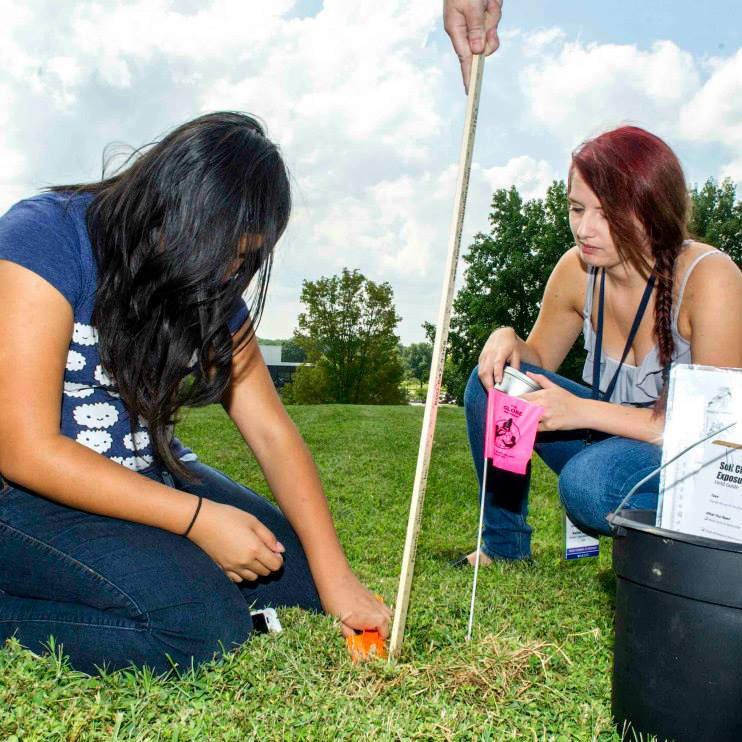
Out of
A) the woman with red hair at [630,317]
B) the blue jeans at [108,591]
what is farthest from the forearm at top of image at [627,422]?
the blue jeans at [108,591]

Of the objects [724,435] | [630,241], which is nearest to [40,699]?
[724,435]

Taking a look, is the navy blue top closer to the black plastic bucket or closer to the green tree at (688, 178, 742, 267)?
the black plastic bucket

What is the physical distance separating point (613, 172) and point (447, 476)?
10.7 ft

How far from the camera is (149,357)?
5.61ft

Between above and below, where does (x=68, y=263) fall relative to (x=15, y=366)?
above

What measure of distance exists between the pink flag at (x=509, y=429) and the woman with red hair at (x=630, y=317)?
162 millimetres

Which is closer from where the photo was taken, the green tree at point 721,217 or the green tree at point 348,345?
the green tree at point 721,217

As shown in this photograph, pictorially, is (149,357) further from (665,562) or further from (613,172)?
(613,172)

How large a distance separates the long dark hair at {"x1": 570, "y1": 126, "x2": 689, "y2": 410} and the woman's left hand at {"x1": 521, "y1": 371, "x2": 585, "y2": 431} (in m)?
0.29

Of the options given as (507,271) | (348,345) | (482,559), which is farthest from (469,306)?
(482,559)

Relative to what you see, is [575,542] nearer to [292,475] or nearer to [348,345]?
[292,475]

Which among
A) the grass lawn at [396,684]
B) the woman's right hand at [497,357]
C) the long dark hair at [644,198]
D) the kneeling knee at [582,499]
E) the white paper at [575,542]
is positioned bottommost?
the grass lawn at [396,684]

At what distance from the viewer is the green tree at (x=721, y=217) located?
21797mm

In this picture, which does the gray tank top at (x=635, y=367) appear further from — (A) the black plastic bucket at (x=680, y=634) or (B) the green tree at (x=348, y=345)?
(B) the green tree at (x=348, y=345)
